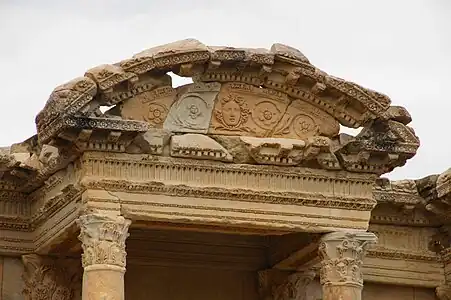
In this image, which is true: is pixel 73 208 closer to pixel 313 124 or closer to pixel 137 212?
pixel 137 212

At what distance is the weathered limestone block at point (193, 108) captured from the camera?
1758 centimetres

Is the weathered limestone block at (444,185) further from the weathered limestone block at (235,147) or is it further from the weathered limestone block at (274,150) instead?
the weathered limestone block at (235,147)

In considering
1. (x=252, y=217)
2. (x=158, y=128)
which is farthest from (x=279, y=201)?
(x=158, y=128)

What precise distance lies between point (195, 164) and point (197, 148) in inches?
7.9

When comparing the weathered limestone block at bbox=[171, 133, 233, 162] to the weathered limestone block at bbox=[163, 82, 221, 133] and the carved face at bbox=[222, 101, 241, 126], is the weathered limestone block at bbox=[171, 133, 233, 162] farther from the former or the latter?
the carved face at bbox=[222, 101, 241, 126]

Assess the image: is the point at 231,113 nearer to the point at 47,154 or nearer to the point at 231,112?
the point at 231,112

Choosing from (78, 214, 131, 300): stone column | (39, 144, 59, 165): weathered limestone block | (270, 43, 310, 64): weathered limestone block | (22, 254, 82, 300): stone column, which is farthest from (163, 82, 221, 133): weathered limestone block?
(22, 254, 82, 300): stone column

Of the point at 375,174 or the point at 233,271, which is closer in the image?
the point at 375,174

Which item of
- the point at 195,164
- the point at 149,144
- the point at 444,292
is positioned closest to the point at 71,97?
the point at 149,144

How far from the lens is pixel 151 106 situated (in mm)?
17516

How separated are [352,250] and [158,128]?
9.13 feet

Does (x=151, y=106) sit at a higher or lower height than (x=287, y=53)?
lower

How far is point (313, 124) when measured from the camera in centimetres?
1805

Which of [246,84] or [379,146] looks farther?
[246,84]
